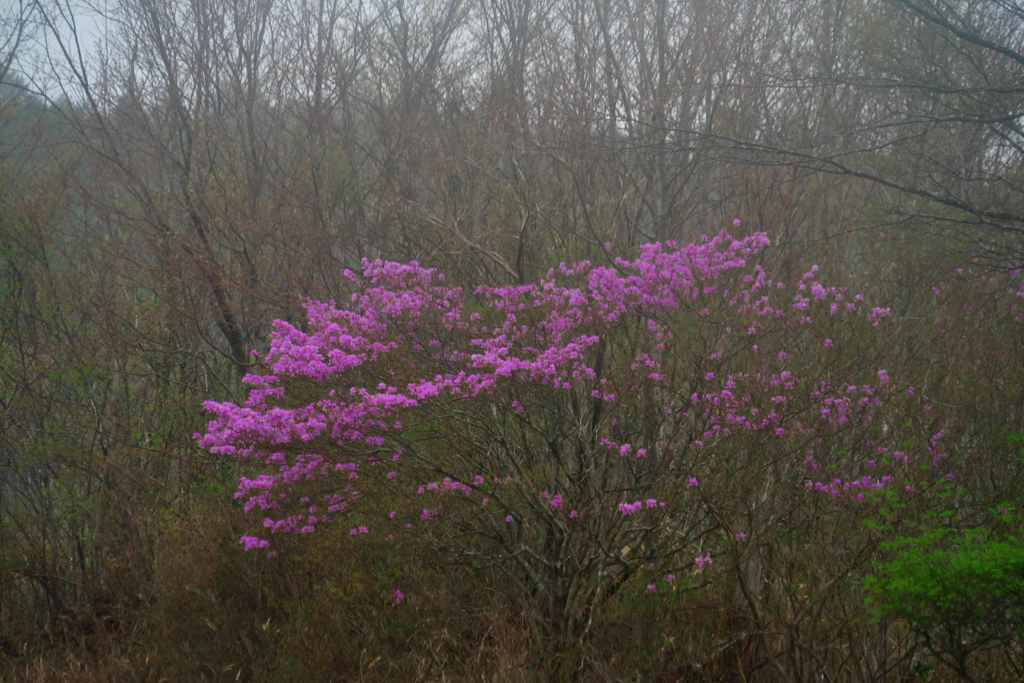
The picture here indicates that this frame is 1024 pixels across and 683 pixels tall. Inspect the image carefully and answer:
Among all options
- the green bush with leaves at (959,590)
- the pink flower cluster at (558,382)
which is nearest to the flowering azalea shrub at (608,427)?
the pink flower cluster at (558,382)

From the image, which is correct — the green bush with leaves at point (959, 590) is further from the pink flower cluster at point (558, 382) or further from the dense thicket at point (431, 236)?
the pink flower cluster at point (558, 382)

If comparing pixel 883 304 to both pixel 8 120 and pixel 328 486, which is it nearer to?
pixel 328 486

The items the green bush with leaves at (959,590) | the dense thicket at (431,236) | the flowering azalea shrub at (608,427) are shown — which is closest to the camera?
the green bush with leaves at (959,590)

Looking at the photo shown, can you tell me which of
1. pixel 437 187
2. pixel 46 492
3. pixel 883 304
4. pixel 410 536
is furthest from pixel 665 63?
pixel 46 492

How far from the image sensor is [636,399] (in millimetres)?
6273

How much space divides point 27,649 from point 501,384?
659 cm

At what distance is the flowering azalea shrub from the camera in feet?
19.2

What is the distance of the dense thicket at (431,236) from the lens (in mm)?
6707

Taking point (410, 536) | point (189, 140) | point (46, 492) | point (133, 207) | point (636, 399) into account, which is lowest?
point (46, 492)

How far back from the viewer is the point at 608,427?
648 cm

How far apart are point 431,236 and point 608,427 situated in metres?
4.44

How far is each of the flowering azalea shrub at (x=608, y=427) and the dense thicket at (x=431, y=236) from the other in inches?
9.0

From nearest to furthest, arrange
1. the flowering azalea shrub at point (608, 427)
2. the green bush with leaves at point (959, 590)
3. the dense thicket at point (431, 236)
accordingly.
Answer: the green bush with leaves at point (959, 590), the flowering azalea shrub at point (608, 427), the dense thicket at point (431, 236)

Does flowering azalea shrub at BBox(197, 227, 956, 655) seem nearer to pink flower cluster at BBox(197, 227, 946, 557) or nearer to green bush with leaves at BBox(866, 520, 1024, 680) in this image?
pink flower cluster at BBox(197, 227, 946, 557)
